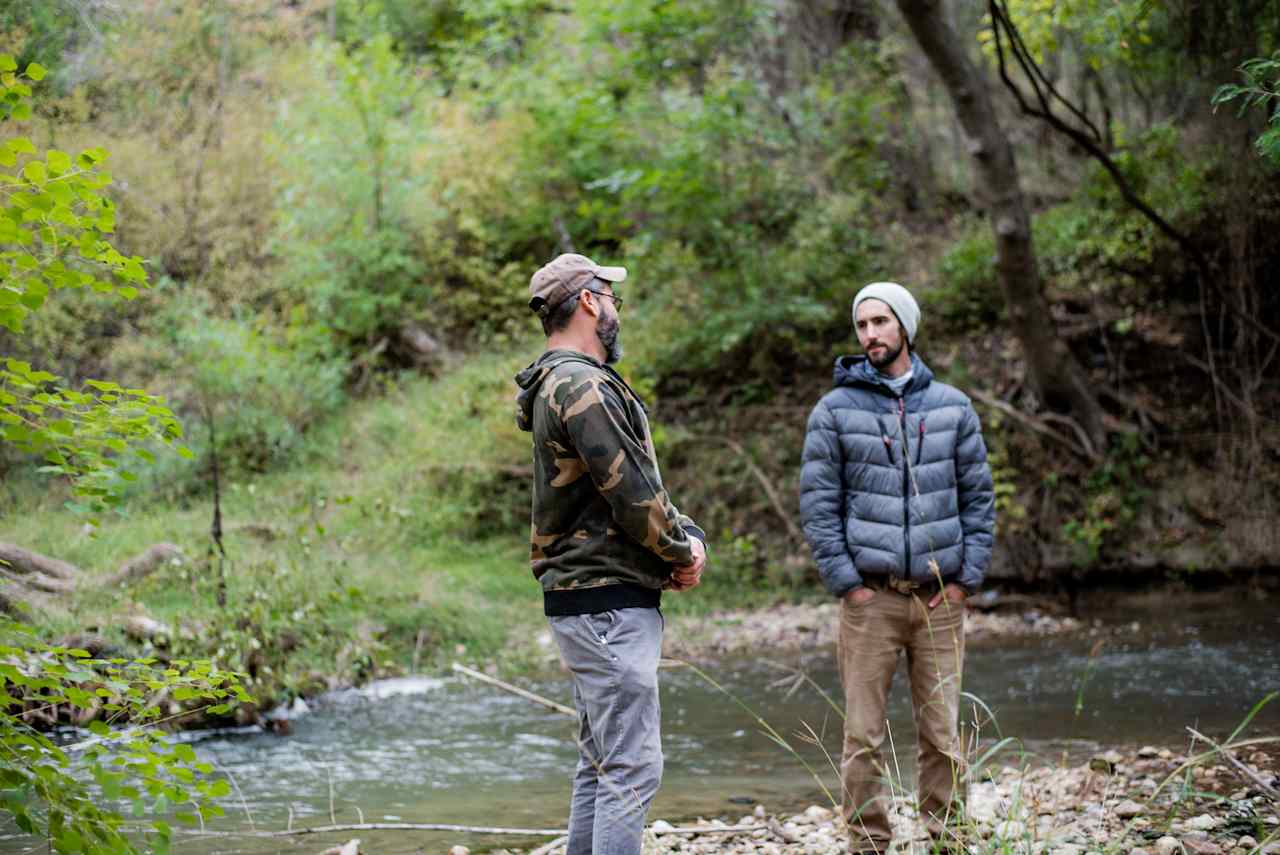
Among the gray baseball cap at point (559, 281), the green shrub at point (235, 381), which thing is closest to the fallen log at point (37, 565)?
the green shrub at point (235, 381)

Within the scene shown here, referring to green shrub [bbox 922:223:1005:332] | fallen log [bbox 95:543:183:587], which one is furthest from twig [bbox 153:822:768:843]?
green shrub [bbox 922:223:1005:332]

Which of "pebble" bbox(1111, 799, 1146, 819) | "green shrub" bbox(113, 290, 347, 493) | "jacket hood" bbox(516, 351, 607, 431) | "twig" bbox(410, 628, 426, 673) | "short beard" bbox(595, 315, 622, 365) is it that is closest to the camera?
"jacket hood" bbox(516, 351, 607, 431)

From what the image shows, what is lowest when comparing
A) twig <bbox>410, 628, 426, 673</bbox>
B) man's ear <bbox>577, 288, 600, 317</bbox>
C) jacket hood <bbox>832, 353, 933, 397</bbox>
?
twig <bbox>410, 628, 426, 673</bbox>

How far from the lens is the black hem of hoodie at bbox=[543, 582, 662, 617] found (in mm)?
3115

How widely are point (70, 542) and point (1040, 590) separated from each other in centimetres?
797

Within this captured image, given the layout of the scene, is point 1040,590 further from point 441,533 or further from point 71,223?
point 71,223

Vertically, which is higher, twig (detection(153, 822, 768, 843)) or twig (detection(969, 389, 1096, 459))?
twig (detection(969, 389, 1096, 459))

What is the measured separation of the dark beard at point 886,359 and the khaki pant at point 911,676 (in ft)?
2.63

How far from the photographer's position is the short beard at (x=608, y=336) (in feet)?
10.9

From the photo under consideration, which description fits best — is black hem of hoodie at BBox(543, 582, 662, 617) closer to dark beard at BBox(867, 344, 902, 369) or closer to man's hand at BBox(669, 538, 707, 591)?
man's hand at BBox(669, 538, 707, 591)

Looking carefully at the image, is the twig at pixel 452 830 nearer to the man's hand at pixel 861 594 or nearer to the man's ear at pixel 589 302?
the man's hand at pixel 861 594

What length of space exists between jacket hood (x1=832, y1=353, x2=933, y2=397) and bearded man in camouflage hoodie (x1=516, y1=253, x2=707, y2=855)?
3.96ft

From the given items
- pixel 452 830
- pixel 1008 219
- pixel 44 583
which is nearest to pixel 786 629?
pixel 1008 219

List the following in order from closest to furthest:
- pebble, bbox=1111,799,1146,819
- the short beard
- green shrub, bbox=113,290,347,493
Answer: the short beard → pebble, bbox=1111,799,1146,819 → green shrub, bbox=113,290,347,493
